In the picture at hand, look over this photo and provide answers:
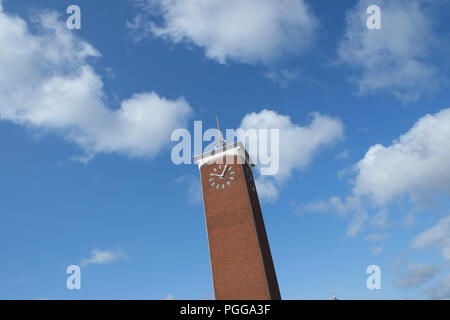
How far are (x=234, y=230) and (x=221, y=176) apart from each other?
19.7 ft

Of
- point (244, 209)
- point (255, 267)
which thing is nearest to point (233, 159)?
point (244, 209)

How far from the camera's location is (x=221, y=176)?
1423 inches

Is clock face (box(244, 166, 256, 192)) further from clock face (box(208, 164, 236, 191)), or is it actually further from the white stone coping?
clock face (box(208, 164, 236, 191))

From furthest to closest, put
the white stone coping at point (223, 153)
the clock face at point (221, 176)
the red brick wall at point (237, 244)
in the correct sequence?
1. the white stone coping at point (223, 153)
2. the clock face at point (221, 176)
3. the red brick wall at point (237, 244)

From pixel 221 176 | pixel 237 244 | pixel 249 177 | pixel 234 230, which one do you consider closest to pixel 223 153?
pixel 221 176

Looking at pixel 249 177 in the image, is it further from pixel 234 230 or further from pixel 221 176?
pixel 234 230

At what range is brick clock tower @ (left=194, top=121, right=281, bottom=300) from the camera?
102 feet

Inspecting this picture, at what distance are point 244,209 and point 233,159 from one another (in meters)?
5.80

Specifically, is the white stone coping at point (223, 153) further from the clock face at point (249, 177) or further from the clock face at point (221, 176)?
the clock face at point (221, 176)

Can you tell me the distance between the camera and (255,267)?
3114 cm

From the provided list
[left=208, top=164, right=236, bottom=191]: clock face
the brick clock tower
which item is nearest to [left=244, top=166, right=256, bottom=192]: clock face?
the brick clock tower

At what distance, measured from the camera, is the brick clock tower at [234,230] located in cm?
3097

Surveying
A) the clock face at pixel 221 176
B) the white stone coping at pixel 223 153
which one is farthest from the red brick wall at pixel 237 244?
the white stone coping at pixel 223 153
